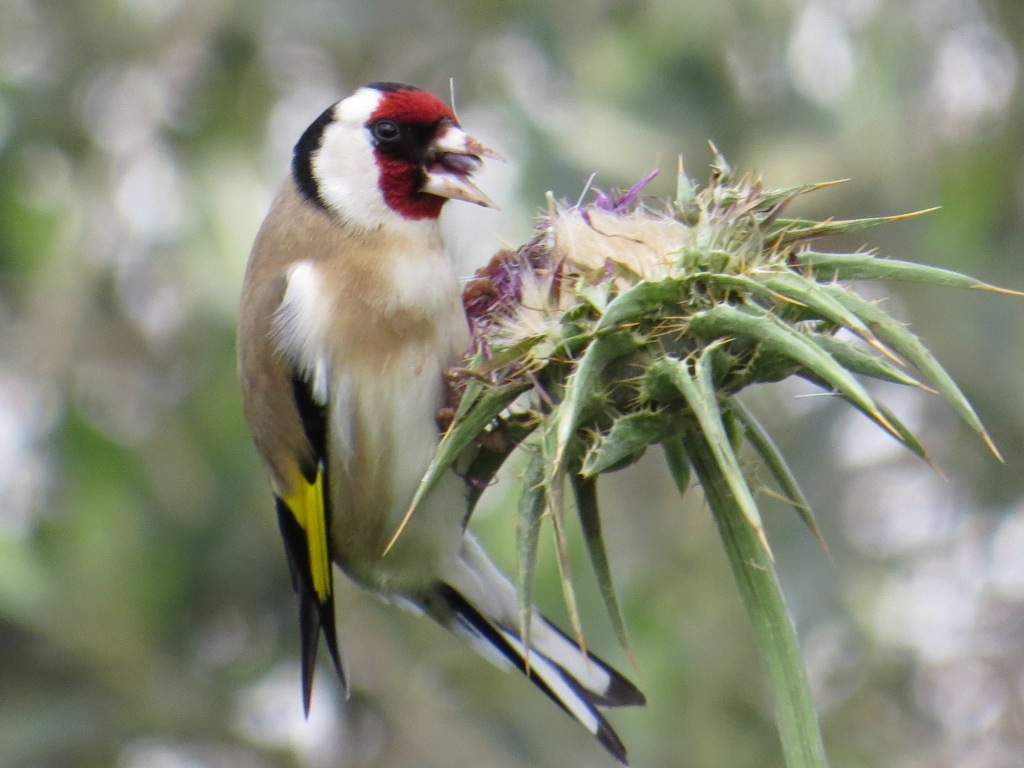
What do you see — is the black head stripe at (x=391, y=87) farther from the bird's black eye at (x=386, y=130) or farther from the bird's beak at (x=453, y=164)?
the bird's beak at (x=453, y=164)

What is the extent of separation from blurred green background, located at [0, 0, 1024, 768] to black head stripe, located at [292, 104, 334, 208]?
9.04ft

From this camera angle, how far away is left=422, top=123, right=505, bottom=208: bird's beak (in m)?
4.38

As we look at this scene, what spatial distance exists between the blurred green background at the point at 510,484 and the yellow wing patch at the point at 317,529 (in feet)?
9.53

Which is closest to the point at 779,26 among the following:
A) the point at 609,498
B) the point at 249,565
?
the point at 609,498

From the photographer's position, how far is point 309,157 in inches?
195

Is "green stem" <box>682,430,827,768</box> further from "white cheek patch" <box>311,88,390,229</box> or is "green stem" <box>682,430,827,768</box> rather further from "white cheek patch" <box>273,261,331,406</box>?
"white cheek patch" <box>311,88,390,229</box>

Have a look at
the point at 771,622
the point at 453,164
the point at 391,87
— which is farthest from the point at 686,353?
the point at 391,87

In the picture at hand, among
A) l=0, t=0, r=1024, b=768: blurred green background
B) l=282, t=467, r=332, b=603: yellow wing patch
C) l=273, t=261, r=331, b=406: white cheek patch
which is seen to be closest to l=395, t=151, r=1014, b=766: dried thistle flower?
l=273, t=261, r=331, b=406: white cheek patch

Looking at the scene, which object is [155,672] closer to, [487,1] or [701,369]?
[487,1]

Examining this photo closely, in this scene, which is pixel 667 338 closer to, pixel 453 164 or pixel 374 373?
pixel 374 373

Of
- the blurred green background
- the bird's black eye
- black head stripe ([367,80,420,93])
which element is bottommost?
the blurred green background

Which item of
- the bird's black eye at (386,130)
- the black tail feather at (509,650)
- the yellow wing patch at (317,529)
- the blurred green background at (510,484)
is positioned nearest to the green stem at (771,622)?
the black tail feather at (509,650)

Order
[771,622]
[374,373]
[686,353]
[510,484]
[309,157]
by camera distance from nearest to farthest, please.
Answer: [771,622] < [686,353] < [374,373] < [309,157] < [510,484]

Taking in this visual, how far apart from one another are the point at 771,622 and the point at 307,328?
204 centimetres
